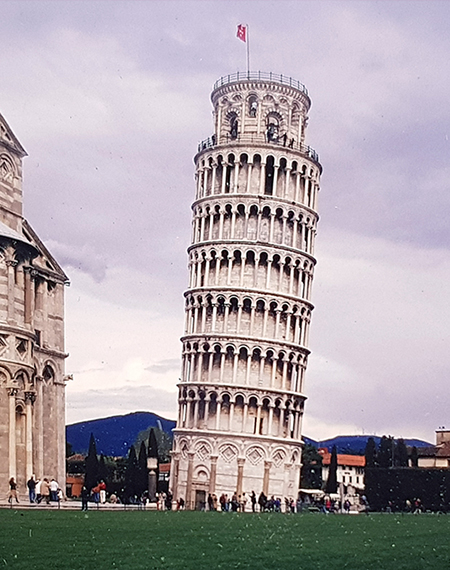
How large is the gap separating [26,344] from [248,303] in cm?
2789

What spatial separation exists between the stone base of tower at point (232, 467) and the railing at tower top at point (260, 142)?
19.5m

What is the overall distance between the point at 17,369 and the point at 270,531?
575 inches

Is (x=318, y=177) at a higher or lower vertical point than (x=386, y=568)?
higher

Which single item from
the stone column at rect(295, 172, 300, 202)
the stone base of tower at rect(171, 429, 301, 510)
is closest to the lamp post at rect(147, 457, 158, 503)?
the stone base of tower at rect(171, 429, 301, 510)

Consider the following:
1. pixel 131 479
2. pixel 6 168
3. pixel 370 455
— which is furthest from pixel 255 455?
pixel 6 168

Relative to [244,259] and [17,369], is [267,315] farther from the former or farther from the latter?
[17,369]

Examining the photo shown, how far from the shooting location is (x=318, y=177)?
72062 mm

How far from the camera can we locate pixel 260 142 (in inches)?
2726

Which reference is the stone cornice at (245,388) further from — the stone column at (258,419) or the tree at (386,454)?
the tree at (386,454)

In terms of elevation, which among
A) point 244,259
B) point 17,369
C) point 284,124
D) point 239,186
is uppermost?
point 284,124

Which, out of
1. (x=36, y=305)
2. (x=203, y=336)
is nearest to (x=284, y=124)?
(x=203, y=336)

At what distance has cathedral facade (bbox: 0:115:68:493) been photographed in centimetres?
3950

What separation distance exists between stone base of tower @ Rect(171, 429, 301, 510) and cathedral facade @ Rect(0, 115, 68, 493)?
20790mm

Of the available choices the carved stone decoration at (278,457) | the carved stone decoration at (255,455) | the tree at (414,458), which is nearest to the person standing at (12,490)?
the carved stone decoration at (255,455)
